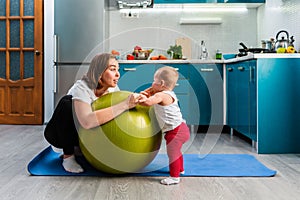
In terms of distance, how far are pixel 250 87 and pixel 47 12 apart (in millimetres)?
3244

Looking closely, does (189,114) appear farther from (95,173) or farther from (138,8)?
(95,173)

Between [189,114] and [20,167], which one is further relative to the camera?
[189,114]

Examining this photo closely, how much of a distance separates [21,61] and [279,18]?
347 centimetres

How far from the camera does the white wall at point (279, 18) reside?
12.4 ft

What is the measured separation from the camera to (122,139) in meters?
2.23

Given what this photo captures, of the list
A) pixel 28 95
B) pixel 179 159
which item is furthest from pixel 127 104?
pixel 28 95

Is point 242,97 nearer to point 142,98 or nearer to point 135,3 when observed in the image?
point 142,98

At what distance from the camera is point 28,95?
5.60 m

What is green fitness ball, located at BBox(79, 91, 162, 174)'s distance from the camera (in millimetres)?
2236

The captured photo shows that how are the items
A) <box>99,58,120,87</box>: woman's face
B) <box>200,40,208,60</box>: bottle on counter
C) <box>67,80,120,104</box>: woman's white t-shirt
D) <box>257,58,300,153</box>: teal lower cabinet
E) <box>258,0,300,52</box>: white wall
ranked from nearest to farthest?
<box>67,80,120,104</box>: woman's white t-shirt → <box>99,58,120,87</box>: woman's face → <box>257,58,300,153</box>: teal lower cabinet → <box>258,0,300,52</box>: white wall → <box>200,40,208,60</box>: bottle on counter

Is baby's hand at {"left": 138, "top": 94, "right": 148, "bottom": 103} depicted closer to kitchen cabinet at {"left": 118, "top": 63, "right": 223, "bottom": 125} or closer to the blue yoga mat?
the blue yoga mat

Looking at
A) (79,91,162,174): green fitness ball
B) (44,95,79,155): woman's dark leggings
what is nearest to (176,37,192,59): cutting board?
(44,95,79,155): woman's dark leggings

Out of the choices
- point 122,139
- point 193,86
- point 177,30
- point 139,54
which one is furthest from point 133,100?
point 177,30

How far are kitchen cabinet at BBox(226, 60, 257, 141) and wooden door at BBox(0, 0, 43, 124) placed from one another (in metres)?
2.65
